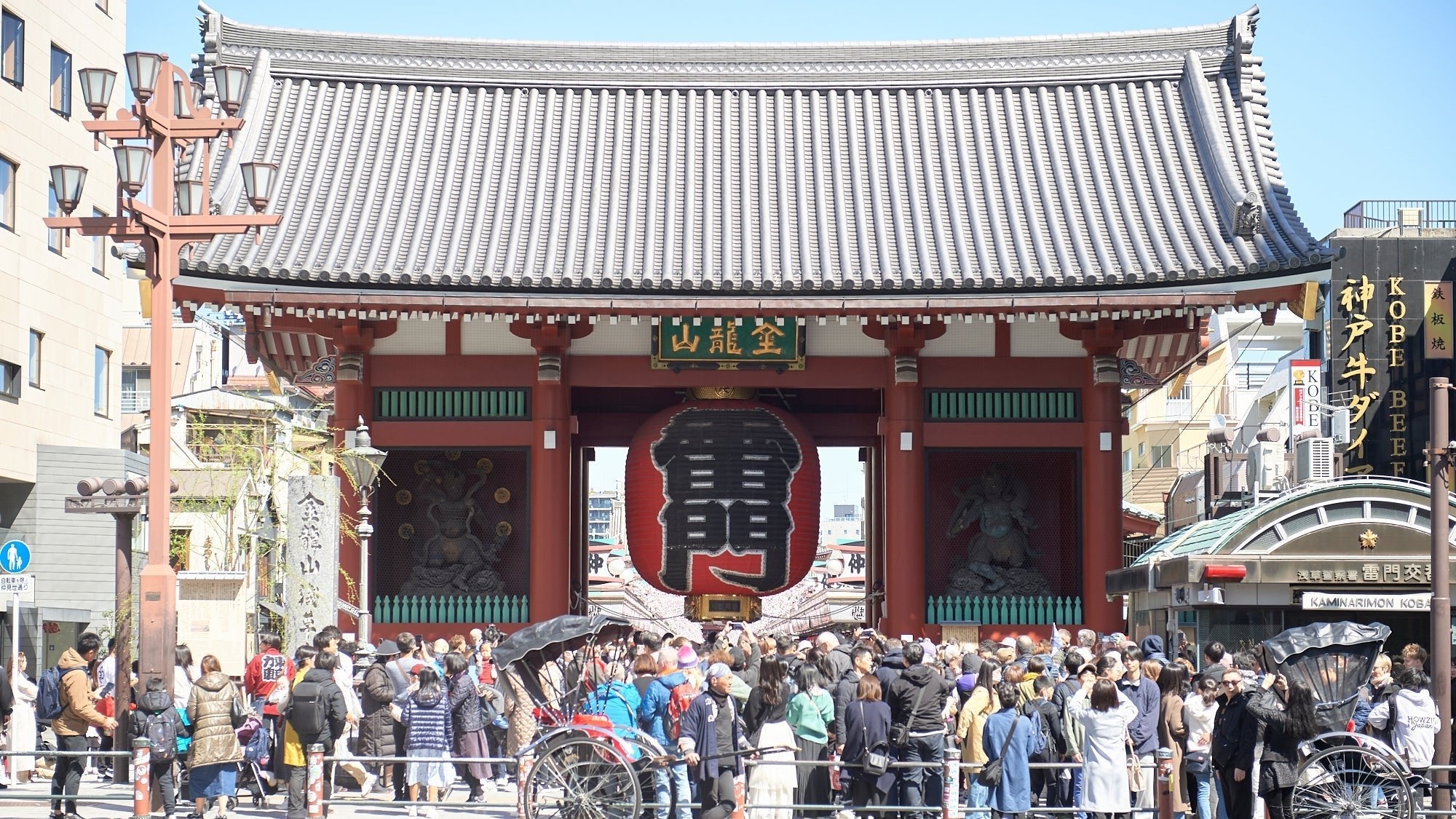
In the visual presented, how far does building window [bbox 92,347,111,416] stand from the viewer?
3812cm

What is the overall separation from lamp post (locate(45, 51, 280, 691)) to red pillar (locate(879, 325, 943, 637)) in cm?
958

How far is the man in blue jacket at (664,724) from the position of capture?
45.4ft

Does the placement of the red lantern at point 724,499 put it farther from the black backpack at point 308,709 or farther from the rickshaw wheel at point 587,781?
the rickshaw wheel at point 587,781

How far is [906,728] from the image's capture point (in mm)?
14156

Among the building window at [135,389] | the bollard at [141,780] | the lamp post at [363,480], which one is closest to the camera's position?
the bollard at [141,780]

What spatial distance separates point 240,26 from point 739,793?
60.0ft

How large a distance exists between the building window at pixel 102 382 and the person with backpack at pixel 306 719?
80.9 feet

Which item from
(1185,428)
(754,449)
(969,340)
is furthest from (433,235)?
(1185,428)

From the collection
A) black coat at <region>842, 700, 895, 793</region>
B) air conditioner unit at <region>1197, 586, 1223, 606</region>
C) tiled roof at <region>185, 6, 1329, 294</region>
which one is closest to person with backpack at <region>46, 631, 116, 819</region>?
tiled roof at <region>185, 6, 1329, 294</region>

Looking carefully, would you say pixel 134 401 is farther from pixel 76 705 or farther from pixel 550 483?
pixel 76 705

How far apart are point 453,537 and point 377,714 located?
7572mm

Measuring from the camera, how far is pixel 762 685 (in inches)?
558

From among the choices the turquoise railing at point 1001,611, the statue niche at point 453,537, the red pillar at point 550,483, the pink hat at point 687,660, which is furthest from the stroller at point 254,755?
the turquoise railing at point 1001,611

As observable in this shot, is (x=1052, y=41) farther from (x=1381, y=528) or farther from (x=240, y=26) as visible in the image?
(x=240, y=26)
